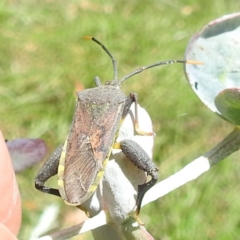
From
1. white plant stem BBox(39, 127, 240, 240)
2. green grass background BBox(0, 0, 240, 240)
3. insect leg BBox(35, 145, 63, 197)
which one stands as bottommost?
green grass background BBox(0, 0, 240, 240)

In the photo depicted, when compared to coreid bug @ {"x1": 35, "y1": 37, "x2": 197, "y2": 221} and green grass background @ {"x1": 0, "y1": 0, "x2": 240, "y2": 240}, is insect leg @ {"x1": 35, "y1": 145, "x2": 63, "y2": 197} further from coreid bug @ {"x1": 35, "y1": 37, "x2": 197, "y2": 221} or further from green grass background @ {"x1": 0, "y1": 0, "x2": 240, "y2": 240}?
green grass background @ {"x1": 0, "y1": 0, "x2": 240, "y2": 240}

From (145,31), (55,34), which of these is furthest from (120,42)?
(55,34)

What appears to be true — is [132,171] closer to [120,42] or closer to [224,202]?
[224,202]

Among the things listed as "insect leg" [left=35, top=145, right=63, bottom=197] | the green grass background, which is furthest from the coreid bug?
the green grass background

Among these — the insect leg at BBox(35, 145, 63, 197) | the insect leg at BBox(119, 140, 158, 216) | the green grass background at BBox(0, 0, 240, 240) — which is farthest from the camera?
the green grass background at BBox(0, 0, 240, 240)

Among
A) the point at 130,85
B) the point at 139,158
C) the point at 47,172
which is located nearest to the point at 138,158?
the point at 139,158

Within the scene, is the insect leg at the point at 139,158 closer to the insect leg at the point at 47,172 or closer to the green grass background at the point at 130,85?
the insect leg at the point at 47,172
